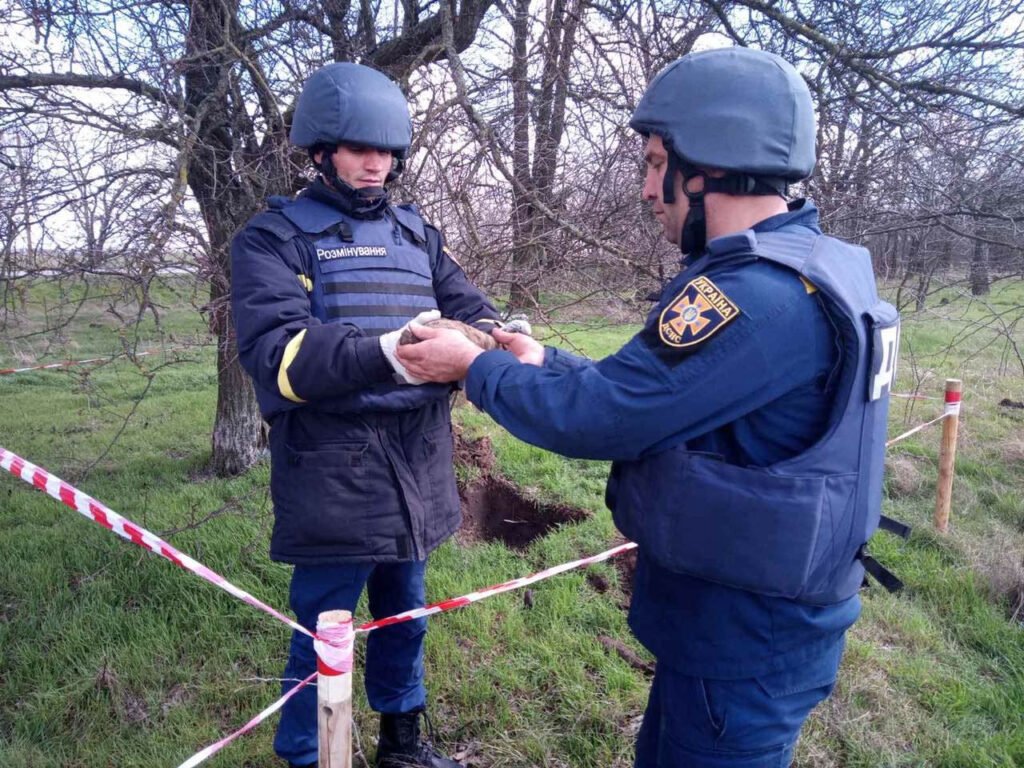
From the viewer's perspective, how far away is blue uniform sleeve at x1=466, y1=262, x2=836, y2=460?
1319 mm

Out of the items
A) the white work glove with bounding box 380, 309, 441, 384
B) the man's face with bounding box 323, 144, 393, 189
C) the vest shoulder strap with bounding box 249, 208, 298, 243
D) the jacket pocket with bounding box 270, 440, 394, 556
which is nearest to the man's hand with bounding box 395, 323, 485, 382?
the white work glove with bounding box 380, 309, 441, 384

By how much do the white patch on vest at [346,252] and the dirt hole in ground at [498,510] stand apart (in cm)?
258

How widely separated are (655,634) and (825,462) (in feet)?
1.86

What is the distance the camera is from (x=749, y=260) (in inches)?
54.5

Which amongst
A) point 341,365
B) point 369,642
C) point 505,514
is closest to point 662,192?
point 341,365

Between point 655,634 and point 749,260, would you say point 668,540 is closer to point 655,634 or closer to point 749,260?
point 655,634

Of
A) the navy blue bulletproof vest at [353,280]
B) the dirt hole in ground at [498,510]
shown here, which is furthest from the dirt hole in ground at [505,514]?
the navy blue bulletproof vest at [353,280]

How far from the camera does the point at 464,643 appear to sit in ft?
10.7

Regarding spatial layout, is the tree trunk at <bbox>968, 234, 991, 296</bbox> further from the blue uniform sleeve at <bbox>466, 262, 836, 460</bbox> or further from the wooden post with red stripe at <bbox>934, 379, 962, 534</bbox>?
the blue uniform sleeve at <bbox>466, 262, 836, 460</bbox>

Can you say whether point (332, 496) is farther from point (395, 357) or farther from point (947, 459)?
point (947, 459)

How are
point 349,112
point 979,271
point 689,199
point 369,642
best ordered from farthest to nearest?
point 979,271 → point 369,642 → point 349,112 → point 689,199

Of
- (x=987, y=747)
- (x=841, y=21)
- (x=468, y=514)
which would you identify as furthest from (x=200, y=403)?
(x=987, y=747)

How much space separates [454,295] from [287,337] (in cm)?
71

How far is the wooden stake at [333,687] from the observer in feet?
5.29
